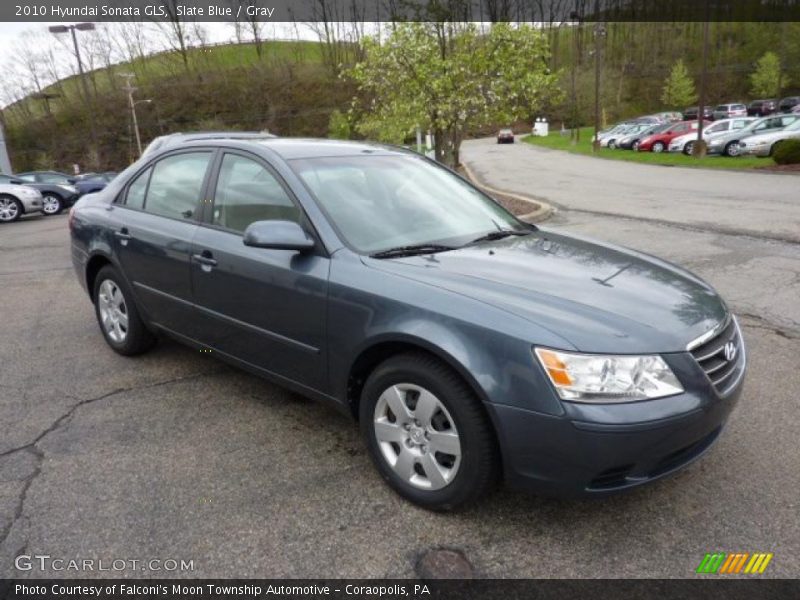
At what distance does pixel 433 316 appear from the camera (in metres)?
2.48

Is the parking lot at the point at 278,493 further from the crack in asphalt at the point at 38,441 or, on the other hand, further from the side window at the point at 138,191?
the side window at the point at 138,191

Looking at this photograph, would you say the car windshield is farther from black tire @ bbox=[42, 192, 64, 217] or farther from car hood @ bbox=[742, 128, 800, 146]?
car hood @ bbox=[742, 128, 800, 146]

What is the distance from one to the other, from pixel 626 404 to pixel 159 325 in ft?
10.4

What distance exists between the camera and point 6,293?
7105 millimetres

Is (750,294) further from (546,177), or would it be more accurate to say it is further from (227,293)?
(546,177)

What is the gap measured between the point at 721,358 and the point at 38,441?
3592mm

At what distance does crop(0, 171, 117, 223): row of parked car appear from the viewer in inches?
626

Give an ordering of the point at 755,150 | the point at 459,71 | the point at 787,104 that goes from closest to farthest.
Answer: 1. the point at 459,71
2. the point at 755,150
3. the point at 787,104

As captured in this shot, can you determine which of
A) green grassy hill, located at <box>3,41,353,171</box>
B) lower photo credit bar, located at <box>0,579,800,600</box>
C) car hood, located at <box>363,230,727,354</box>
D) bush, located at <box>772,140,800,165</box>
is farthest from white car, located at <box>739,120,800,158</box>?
green grassy hill, located at <box>3,41,353,171</box>

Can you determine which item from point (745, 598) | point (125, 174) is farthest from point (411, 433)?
point (125, 174)

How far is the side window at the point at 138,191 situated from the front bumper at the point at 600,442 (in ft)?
10.6

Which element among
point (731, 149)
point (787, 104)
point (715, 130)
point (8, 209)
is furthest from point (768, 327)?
point (787, 104)

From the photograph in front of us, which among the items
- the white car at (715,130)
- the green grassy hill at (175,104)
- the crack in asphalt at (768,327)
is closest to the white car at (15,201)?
the crack in asphalt at (768,327)

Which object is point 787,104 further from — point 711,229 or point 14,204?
point 14,204
